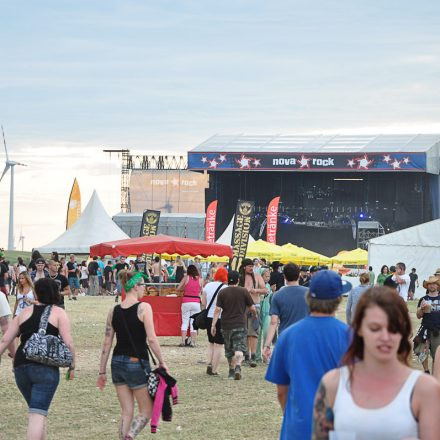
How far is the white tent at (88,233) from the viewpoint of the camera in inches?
1940

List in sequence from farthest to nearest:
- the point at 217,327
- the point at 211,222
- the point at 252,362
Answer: the point at 211,222 → the point at 252,362 → the point at 217,327

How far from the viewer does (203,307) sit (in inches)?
690

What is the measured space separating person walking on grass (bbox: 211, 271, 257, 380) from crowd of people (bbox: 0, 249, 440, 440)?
15 mm

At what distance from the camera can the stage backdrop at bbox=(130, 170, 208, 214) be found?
102 meters

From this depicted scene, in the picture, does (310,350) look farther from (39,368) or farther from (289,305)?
(289,305)

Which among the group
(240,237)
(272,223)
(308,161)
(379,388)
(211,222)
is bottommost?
(379,388)

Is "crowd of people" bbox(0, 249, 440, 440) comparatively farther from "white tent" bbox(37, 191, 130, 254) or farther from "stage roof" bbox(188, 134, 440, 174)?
"stage roof" bbox(188, 134, 440, 174)

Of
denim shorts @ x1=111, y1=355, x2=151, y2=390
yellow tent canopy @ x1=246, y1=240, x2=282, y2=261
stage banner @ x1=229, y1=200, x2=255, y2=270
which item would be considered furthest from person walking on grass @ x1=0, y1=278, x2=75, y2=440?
yellow tent canopy @ x1=246, y1=240, x2=282, y2=261

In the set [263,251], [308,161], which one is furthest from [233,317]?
[308,161]

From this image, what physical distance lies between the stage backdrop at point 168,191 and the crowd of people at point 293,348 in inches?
3177

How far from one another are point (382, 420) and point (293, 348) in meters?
1.99

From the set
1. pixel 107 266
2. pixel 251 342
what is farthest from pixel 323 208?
pixel 251 342

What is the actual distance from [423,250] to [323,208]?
3677 cm

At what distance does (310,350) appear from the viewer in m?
5.86
